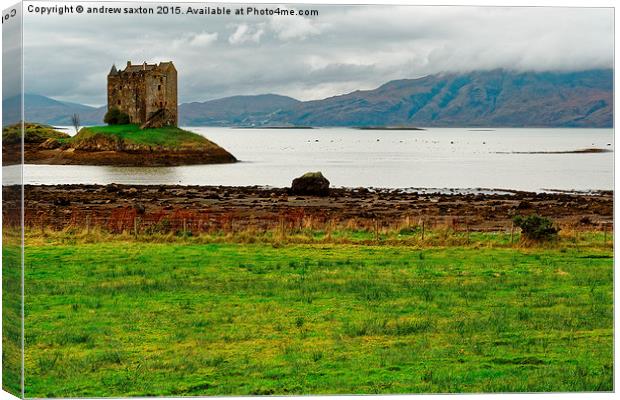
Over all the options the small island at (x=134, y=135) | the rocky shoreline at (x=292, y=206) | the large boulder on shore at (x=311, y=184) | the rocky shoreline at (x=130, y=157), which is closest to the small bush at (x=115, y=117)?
the small island at (x=134, y=135)

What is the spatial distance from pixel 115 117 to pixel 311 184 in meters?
3.26

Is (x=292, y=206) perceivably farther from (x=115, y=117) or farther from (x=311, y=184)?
(x=115, y=117)

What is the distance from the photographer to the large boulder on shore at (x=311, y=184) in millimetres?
20672

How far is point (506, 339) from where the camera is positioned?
16.9 meters

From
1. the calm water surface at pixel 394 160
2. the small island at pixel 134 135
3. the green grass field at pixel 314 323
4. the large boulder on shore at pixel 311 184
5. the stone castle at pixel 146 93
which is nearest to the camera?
the green grass field at pixel 314 323

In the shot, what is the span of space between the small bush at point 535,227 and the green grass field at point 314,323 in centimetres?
33

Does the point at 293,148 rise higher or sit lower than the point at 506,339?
higher

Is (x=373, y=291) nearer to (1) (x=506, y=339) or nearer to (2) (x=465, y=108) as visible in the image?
(1) (x=506, y=339)

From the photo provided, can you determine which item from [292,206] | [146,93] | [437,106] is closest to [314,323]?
[146,93]

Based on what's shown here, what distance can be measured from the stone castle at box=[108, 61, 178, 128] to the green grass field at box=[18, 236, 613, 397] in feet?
7.41

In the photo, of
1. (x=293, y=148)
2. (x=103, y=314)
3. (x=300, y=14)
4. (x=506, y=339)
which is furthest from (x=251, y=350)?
(x=293, y=148)

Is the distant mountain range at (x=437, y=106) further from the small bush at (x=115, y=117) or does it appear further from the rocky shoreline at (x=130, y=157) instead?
the rocky shoreline at (x=130, y=157)

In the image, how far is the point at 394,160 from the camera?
20.3 m

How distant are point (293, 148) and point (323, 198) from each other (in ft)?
3.41
